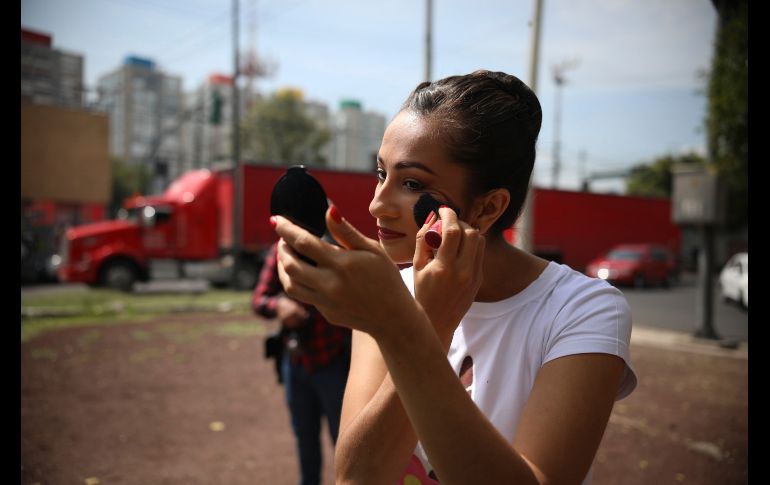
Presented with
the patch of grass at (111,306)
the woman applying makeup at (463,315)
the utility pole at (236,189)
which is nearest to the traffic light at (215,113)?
the utility pole at (236,189)

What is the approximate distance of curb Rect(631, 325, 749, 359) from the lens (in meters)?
8.08

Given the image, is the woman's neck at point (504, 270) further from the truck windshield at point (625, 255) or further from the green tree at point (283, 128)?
the green tree at point (283, 128)

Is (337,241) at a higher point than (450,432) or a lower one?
higher

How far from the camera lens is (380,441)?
1.01 metres

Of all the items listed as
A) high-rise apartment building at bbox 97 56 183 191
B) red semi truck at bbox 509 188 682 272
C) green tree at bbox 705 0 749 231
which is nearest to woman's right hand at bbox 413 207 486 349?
green tree at bbox 705 0 749 231

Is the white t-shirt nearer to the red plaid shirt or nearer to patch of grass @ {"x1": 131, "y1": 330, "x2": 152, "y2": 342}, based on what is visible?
the red plaid shirt

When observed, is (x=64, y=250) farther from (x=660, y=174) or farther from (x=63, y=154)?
(x=660, y=174)

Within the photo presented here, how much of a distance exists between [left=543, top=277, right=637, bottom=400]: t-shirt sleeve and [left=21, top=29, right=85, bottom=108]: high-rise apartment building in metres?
1.90

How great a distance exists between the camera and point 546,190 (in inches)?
803

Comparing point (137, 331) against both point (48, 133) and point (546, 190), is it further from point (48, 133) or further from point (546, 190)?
point (546, 190)

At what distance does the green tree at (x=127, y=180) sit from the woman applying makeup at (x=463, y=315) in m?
38.4

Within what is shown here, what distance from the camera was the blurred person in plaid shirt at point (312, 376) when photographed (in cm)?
313
